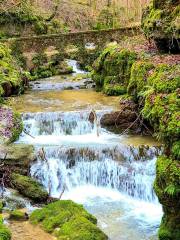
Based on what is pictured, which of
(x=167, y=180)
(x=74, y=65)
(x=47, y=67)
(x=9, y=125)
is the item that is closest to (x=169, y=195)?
(x=167, y=180)

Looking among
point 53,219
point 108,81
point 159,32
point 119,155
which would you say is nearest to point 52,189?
point 119,155

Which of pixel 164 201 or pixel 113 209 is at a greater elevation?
pixel 164 201

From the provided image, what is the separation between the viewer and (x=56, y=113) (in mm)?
17828

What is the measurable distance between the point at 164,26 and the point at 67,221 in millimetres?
8665

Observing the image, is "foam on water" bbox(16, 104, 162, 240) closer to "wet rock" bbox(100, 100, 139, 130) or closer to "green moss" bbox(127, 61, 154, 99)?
"wet rock" bbox(100, 100, 139, 130)

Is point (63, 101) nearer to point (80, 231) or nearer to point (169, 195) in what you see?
point (80, 231)

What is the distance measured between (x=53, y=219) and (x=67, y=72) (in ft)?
60.4

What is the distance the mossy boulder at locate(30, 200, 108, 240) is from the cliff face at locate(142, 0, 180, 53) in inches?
282

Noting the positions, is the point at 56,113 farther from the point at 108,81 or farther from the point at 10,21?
the point at 10,21

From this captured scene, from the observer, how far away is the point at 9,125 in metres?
15.4

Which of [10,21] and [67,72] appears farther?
[10,21]

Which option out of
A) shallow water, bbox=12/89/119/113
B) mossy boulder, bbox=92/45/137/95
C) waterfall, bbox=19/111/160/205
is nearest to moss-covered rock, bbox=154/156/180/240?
waterfall, bbox=19/111/160/205

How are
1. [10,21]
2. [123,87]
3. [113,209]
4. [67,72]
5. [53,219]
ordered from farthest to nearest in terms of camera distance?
[10,21] → [67,72] → [123,87] → [113,209] → [53,219]

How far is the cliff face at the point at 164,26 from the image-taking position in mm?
16312
